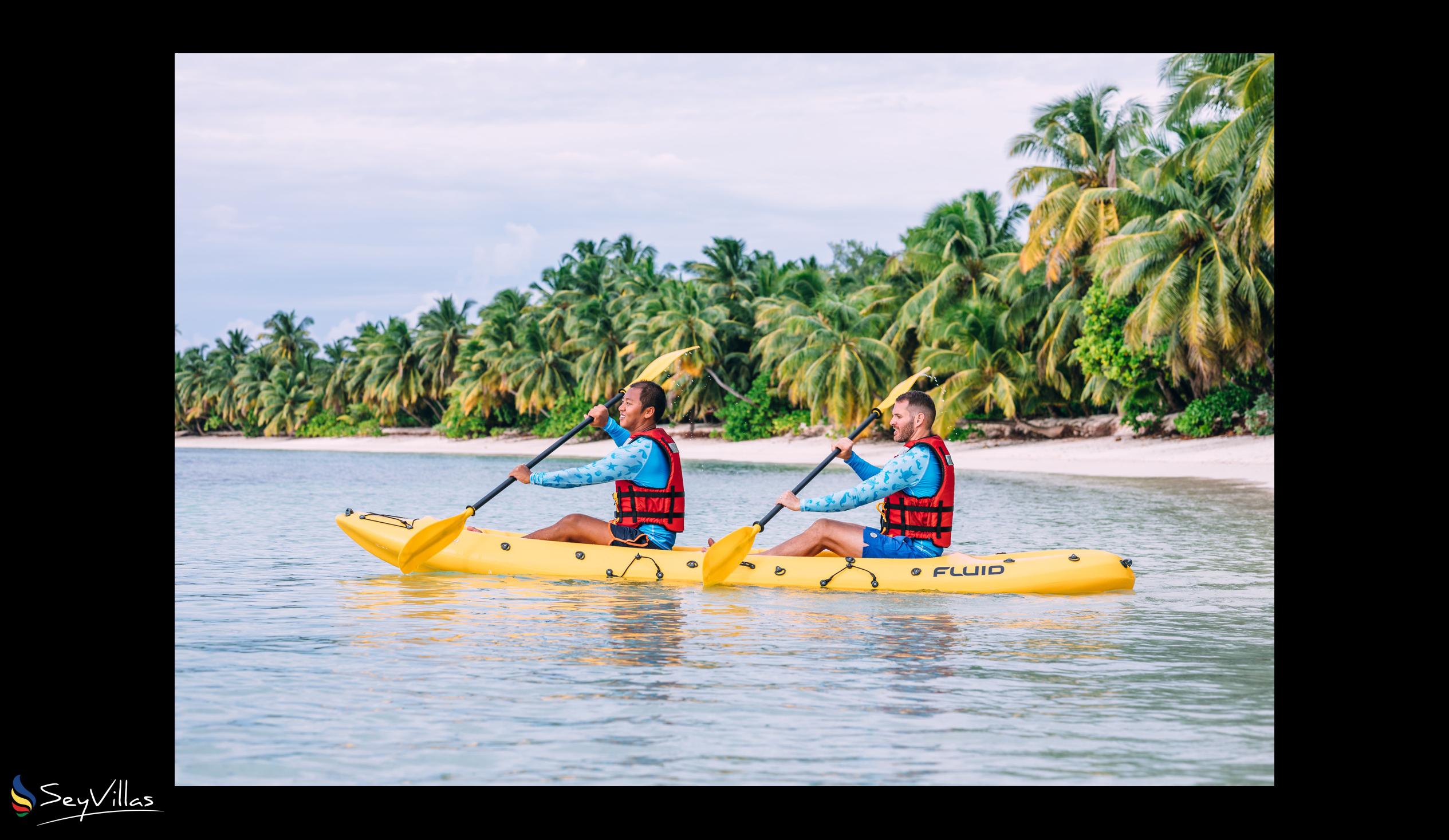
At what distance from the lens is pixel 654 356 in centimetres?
3362

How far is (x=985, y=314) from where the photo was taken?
27.2 meters

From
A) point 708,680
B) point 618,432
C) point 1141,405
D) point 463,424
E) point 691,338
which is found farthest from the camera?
point 463,424

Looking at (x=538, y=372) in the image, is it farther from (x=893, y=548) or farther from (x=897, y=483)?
(x=897, y=483)

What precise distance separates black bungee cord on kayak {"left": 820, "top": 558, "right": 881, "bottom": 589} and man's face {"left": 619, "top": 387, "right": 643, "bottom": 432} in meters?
1.48

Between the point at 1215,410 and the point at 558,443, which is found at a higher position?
the point at 1215,410

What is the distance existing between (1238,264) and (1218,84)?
3.20 meters

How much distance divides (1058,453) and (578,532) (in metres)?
19.5

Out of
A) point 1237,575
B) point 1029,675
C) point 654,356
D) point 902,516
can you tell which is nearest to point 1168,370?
point 654,356

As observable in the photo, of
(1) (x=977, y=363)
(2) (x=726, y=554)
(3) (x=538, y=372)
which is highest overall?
(3) (x=538, y=372)

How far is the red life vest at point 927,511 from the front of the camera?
7.31 metres

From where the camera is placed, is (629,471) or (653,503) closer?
(629,471)

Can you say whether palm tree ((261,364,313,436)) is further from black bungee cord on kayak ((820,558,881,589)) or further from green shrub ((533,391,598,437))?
black bungee cord on kayak ((820,558,881,589))
